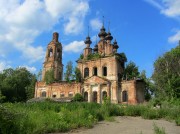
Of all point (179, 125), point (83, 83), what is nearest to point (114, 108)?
point (179, 125)

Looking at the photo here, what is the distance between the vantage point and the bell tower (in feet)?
171

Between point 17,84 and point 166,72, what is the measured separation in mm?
33685

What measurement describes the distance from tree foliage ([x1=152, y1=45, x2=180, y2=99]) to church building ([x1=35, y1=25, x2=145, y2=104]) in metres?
4.67

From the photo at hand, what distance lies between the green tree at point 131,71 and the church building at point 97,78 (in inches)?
33.4

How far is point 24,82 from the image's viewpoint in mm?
59656

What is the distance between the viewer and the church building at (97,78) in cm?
4294

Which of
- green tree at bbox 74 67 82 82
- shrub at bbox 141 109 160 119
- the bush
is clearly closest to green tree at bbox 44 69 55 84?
green tree at bbox 74 67 82 82

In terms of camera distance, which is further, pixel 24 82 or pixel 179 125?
pixel 24 82

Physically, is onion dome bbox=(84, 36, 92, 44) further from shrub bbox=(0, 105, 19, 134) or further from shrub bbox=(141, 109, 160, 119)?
shrub bbox=(0, 105, 19, 134)

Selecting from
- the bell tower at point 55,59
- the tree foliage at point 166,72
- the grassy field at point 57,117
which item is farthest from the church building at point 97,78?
the grassy field at point 57,117

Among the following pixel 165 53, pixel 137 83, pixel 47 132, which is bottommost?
pixel 47 132

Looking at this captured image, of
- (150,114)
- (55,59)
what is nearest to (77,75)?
(55,59)

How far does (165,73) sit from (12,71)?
37.3m

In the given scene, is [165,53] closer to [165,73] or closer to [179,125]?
[165,73]
